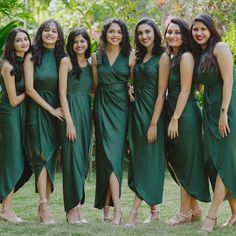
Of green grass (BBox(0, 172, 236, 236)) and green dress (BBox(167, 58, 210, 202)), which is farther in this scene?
green dress (BBox(167, 58, 210, 202))

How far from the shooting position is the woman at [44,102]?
503 cm

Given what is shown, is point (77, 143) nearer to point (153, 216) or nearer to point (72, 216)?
point (72, 216)

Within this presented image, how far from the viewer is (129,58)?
17.0 feet

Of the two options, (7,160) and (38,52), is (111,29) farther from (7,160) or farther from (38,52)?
(7,160)

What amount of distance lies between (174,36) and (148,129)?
78 centimetres

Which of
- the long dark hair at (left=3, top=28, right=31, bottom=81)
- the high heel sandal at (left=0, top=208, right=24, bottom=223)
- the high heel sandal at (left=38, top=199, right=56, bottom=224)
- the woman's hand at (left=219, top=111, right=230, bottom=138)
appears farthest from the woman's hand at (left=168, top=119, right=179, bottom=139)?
the high heel sandal at (left=0, top=208, right=24, bottom=223)

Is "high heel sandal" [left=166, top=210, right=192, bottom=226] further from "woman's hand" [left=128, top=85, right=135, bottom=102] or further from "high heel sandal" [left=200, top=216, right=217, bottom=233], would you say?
"woman's hand" [left=128, top=85, right=135, bottom=102]

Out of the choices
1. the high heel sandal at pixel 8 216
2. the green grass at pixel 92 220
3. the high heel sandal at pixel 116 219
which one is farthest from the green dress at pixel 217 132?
the high heel sandal at pixel 8 216

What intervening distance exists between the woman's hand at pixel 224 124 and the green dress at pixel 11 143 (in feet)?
5.35

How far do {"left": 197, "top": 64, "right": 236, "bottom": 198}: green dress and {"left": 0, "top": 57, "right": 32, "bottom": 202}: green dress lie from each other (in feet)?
4.93

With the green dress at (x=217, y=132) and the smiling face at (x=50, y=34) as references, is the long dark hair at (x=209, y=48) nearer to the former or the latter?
the green dress at (x=217, y=132)

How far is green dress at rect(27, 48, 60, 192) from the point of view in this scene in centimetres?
505

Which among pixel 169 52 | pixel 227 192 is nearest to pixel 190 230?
pixel 227 192

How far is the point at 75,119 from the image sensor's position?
5.08 meters
